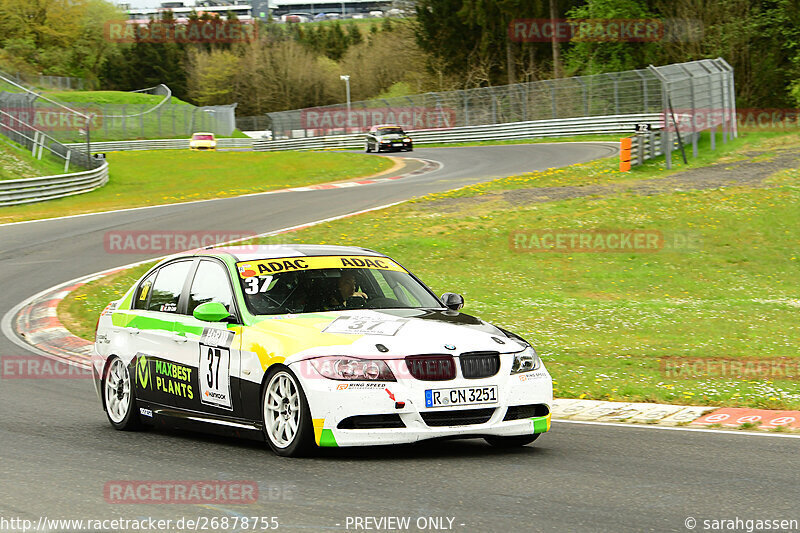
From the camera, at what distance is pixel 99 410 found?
391 inches

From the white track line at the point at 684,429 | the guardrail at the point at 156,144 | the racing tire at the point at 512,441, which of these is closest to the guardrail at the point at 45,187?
the white track line at the point at 684,429

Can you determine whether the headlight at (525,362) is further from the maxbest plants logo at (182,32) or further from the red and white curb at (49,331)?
the maxbest plants logo at (182,32)

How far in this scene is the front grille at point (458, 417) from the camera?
23.0ft

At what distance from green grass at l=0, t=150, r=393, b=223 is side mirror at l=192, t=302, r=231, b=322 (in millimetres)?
23665

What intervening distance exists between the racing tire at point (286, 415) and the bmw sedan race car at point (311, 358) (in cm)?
Result: 1

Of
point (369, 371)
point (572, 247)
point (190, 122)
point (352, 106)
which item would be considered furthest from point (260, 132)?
point (369, 371)

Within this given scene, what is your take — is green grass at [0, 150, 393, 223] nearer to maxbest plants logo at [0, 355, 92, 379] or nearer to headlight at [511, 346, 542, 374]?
maxbest plants logo at [0, 355, 92, 379]

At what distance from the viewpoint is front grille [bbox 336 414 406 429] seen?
273 inches

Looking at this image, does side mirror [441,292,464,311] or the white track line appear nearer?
the white track line

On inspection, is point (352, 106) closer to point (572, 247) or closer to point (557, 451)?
point (572, 247)

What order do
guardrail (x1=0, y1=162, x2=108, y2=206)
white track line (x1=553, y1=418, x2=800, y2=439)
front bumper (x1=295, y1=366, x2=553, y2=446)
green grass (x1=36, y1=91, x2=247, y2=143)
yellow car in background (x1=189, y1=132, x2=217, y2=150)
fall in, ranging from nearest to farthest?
front bumper (x1=295, y1=366, x2=553, y2=446)
white track line (x1=553, y1=418, x2=800, y2=439)
guardrail (x1=0, y1=162, x2=108, y2=206)
yellow car in background (x1=189, y1=132, x2=217, y2=150)
green grass (x1=36, y1=91, x2=247, y2=143)

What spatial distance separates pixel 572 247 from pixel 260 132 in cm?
7422

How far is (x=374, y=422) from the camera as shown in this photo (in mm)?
6957

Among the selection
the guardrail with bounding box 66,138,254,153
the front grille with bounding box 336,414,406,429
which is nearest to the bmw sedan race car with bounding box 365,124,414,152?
the guardrail with bounding box 66,138,254,153
